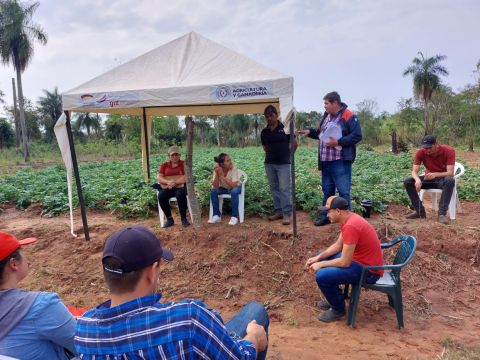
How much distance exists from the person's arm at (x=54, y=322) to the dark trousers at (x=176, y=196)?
4.26 metres

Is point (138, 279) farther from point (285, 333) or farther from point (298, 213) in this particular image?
point (298, 213)

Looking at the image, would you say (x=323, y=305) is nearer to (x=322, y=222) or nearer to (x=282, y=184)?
(x=322, y=222)

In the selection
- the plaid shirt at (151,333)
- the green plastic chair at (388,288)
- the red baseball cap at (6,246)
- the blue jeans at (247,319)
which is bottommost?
the green plastic chair at (388,288)

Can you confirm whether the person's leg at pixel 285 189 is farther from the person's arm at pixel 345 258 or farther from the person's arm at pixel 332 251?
the person's arm at pixel 345 258

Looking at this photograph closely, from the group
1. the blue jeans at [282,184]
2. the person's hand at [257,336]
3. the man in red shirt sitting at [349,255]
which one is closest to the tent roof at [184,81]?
the blue jeans at [282,184]

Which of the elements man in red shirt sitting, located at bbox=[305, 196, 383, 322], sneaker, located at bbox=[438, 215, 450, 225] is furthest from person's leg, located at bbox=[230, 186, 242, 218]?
sneaker, located at bbox=[438, 215, 450, 225]

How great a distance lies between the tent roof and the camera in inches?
195

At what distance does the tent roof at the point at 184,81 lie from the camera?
4.95 m

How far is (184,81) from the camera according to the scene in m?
5.23

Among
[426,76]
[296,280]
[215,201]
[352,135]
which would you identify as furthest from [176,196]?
[426,76]

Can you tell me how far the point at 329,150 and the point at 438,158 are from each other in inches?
87.7

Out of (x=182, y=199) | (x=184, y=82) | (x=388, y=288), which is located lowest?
(x=388, y=288)

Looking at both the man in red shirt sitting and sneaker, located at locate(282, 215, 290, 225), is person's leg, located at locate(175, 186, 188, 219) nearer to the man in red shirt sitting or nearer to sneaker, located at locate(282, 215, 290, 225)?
sneaker, located at locate(282, 215, 290, 225)

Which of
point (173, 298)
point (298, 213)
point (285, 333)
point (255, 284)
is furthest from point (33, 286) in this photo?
point (298, 213)
